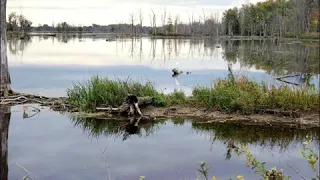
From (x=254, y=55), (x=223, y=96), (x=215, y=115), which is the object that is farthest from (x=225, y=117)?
(x=254, y=55)

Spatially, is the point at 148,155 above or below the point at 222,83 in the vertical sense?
below

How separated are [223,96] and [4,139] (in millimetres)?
Result: 5282

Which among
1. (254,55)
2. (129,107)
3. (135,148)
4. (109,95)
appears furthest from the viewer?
(254,55)

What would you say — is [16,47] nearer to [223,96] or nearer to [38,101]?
[38,101]

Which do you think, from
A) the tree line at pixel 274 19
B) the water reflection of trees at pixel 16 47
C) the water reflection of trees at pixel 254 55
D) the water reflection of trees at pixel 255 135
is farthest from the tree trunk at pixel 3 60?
the tree line at pixel 274 19

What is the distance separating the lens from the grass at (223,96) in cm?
1040

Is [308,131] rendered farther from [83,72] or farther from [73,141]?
[83,72]

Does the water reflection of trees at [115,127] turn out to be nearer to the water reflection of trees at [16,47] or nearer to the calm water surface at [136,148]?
the calm water surface at [136,148]

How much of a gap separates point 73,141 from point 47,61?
19312mm

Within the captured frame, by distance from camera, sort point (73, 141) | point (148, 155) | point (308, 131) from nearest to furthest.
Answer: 1. point (148, 155)
2. point (73, 141)
3. point (308, 131)

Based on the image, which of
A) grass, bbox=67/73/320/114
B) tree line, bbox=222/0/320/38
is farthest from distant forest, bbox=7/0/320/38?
grass, bbox=67/73/320/114

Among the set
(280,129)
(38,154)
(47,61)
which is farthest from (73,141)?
(47,61)

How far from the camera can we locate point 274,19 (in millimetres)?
77500

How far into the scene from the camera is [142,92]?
1145 centimetres
